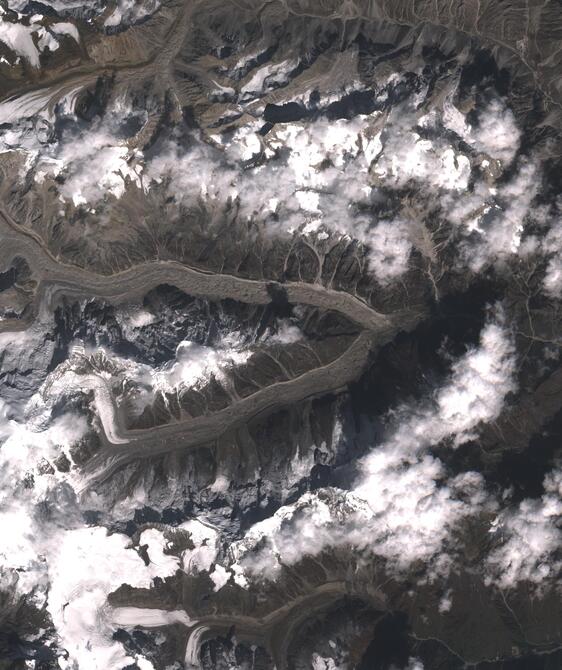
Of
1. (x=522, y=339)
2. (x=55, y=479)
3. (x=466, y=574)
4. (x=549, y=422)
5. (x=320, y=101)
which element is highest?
(x=320, y=101)

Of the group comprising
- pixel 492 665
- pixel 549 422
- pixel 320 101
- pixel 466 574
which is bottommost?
pixel 492 665

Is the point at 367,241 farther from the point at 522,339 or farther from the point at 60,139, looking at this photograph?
the point at 60,139

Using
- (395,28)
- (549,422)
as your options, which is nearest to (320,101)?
(395,28)

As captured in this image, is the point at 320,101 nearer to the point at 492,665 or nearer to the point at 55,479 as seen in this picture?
the point at 55,479

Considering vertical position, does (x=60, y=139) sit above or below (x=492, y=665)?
above

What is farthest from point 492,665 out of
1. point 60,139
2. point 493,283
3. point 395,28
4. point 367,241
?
point 60,139

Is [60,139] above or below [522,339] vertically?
above
